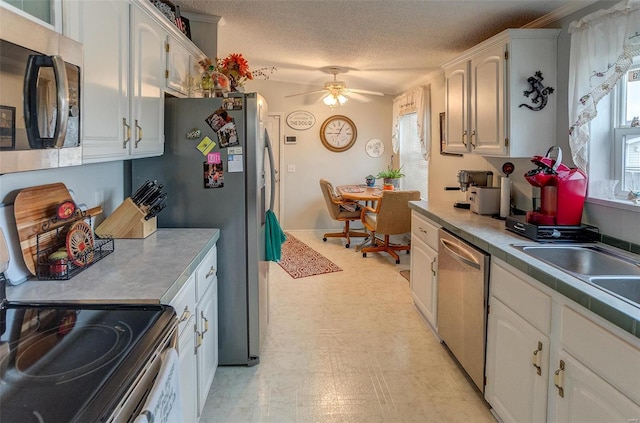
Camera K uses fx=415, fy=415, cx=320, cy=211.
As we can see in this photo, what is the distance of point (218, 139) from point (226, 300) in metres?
0.97

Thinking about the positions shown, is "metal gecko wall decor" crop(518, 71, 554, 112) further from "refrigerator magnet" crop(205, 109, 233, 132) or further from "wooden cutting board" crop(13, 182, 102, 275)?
"wooden cutting board" crop(13, 182, 102, 275)

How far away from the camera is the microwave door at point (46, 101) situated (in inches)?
40.6

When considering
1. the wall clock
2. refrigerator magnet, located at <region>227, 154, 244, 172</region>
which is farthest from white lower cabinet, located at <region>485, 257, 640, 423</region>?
the wall clock

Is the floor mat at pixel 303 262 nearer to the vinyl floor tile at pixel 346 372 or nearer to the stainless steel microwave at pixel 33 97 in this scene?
the vinyl floor tile at pixel 346 372

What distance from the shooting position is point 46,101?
42.0 inches

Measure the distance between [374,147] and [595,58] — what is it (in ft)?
15.2

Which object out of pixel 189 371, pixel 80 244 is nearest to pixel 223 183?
pixel 80 244

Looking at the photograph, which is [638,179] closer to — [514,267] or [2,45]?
[514,267]

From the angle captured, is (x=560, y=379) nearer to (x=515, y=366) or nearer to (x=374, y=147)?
(x=515, y=366)

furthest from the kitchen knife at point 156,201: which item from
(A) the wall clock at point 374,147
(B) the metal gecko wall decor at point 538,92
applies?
(A) the wall clock at point 374,147

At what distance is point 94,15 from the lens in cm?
153

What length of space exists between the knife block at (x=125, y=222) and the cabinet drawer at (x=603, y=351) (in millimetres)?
1953

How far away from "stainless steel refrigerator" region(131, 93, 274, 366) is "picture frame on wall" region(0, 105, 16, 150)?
1.45 m

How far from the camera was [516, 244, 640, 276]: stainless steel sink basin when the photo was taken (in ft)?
5.81
